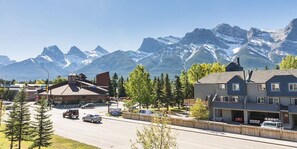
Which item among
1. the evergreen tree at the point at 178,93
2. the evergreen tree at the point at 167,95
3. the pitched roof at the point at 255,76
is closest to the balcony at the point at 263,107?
the pitched roof at the point at 255,76

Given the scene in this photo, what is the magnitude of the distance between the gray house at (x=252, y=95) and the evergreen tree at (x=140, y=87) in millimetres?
11986

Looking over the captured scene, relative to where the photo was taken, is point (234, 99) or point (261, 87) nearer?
point (261, 87)

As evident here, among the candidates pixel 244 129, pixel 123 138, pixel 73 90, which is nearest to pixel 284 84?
pixel 244 129

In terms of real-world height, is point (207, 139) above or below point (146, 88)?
below

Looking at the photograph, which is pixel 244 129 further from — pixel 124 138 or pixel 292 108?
pixel 124 138

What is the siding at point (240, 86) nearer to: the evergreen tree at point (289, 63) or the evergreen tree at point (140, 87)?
the evergreen tree at point (140, 87)

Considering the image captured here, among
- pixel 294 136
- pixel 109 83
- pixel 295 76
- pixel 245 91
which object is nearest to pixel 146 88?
pixel 245 91

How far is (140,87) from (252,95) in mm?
25812

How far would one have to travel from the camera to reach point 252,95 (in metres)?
54.3

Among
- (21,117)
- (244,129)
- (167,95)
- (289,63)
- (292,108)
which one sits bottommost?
(244,129)

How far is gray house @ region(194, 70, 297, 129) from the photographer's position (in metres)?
48.9

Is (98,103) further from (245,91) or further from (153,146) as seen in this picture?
(153,146)

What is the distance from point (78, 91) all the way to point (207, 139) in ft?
242

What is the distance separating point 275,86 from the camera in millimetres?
50656
